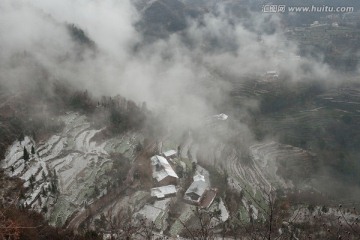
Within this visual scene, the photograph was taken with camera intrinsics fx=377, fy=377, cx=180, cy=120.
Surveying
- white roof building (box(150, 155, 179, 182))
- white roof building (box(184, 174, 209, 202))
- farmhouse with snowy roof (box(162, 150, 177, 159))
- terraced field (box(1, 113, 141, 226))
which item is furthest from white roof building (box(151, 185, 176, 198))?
farmhouse with snowy roof (box(162, 150, 177, 159))

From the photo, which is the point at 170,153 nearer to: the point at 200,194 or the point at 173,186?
the point at 173,186

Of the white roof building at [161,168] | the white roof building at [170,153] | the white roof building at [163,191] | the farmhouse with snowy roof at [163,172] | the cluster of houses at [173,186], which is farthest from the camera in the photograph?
the white roof building at [170,153]

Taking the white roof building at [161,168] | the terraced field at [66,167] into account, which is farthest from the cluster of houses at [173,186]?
the terraced field at [66,167]

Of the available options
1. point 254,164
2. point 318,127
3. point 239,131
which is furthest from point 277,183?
point 318,127

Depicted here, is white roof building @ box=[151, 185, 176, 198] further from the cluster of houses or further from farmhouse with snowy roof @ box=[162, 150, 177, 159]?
farmhouse with snowy roof @ box=[162, 150, 177, 159]

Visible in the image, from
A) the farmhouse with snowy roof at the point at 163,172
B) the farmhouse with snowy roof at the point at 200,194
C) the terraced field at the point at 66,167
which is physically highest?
the terraced field at the point at 66,167

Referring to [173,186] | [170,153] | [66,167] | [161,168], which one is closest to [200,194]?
[173,186]

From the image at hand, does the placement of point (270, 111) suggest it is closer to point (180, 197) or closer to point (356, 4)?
point (180, 197)

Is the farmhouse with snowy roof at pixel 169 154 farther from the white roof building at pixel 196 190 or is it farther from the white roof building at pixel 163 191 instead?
the white roof building at pixel 163 191
